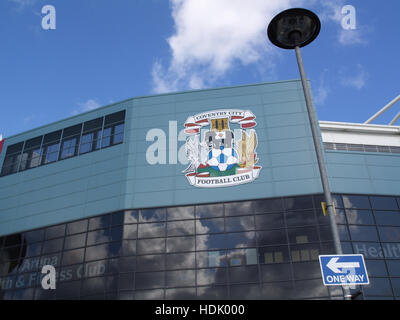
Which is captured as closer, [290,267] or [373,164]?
[290,267]

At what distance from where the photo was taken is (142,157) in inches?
1186

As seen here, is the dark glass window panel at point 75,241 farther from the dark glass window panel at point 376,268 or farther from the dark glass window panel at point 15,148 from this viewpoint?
the dark glass window panel at point 376,268

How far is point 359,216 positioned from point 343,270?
18.9 metres

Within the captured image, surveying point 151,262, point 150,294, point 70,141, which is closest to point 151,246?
point 151,262

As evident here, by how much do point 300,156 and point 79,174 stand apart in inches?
675

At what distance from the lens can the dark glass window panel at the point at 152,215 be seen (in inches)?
1097

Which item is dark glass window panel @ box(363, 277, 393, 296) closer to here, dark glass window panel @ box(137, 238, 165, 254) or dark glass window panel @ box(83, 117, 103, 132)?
dark glass window panel @ box(137, 238, 165, 254)

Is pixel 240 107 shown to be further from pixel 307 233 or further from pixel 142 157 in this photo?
pixel 307 233

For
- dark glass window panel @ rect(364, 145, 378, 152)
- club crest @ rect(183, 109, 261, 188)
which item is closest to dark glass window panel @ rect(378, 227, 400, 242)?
dark glass window panel @ rect(364, 145, 378, 152)

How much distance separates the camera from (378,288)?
24141mm

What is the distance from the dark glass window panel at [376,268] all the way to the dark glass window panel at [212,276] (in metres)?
8.95

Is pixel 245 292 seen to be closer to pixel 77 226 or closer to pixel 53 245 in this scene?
pixel 77 226

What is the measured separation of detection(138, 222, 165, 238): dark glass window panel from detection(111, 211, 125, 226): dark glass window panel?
4.76 feet
